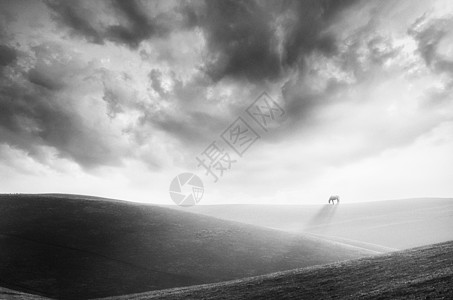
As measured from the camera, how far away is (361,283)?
70.0 feet

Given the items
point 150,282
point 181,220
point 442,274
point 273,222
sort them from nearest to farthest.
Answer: point 442,274
point 150,282
point 181,220
point 273,222

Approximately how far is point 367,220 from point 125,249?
93.1 meters

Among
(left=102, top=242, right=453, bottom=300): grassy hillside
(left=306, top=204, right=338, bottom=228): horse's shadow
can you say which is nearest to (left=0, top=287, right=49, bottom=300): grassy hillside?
(left=102, top=242, right=453, bottom=300): grassy hillside

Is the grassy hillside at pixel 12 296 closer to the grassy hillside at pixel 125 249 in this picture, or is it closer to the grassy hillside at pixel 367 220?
the grassy hillside at pixel 125 249

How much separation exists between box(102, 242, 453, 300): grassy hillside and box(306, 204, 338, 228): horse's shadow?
280 feet

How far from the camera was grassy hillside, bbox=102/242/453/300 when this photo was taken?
1680cm

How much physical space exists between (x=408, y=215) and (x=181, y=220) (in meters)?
87.8

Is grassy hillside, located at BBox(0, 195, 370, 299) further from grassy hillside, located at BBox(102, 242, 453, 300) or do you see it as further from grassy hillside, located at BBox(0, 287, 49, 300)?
grassy hillside, located at BBox(102, 242, 453, 300)

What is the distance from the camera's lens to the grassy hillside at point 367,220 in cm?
8250

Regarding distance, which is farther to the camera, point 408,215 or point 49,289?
point 408,215

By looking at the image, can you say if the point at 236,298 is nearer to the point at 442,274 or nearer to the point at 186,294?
the point at 186,294

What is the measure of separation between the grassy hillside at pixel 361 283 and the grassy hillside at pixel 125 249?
959cm

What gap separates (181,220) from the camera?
59031 mm

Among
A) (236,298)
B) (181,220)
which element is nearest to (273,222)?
(181,220)
